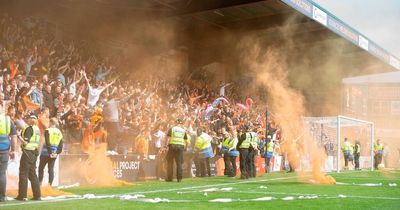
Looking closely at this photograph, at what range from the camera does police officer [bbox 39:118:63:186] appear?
14867mm

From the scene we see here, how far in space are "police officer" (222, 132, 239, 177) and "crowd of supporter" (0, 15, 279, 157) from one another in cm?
64

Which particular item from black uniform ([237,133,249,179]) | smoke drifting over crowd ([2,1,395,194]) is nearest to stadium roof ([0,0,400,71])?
smoke drifting over crowd ([2,1,395,194])

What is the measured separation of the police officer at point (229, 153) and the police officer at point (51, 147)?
9.98 meters

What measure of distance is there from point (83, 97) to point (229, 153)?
6.69 meters

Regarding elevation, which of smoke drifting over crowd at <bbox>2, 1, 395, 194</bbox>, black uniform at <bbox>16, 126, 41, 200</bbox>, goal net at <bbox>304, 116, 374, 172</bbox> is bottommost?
black uniform at <bbox>16, 126, 41, 200</bbox>

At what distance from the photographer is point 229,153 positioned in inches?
952

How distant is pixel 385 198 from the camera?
12.9 m

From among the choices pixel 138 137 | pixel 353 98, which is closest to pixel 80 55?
pixel 138 137

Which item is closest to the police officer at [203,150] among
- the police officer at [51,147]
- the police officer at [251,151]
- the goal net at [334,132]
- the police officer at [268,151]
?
the police officer at [251,151]

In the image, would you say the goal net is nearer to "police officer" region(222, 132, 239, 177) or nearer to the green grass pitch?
"police officer" region(222, 132, 239, 177)

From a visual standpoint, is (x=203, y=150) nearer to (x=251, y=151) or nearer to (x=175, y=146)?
(x=251, y=151)

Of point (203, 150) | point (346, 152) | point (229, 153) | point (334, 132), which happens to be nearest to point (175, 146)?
point (203, 150)

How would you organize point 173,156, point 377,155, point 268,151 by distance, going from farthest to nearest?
1. point 377,155
2. point 268,151
3. point 173,156

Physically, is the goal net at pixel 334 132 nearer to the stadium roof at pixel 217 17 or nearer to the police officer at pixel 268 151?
the police officer at pixel 268 151
